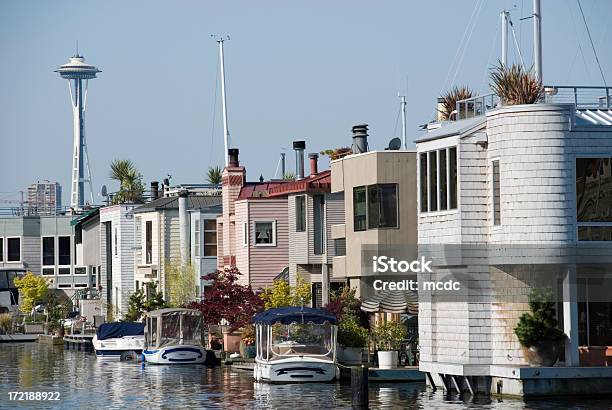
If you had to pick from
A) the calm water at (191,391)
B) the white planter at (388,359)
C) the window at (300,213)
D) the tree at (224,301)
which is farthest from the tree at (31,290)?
the white planter at (388,359)

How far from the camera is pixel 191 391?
2110 inches

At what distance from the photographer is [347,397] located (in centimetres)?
4834

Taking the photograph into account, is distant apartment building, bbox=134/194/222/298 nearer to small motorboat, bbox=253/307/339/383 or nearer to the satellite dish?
the satellite dish

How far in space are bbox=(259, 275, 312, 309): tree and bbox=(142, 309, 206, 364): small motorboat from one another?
3.57 m

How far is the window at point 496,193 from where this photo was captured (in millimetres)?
45094

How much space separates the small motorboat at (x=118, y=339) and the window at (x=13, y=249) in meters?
54.6

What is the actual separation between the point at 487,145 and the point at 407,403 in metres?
7.95

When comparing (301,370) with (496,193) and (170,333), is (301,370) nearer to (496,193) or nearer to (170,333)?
(496,193)

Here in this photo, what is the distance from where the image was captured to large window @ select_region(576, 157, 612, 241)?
44.0 m

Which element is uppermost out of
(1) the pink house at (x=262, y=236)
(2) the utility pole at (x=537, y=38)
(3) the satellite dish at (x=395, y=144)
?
(2) the utility pole at (x=537, y=38)

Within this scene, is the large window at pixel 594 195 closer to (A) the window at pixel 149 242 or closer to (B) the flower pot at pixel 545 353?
(B) the flower pot at pixel 545 353

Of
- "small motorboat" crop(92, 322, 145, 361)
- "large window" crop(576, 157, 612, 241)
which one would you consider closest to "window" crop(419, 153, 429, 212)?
"large window" crop(576, 157, 612, 241)

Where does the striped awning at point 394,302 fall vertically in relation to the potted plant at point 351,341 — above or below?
above

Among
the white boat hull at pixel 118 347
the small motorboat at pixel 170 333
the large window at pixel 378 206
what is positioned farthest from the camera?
the white boat hull at pixel 118 347
